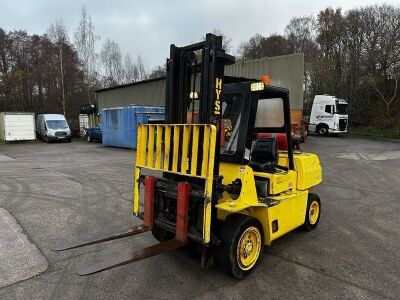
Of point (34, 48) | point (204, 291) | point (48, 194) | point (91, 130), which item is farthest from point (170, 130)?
point (34, 48)

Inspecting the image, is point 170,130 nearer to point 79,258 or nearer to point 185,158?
point 185,158

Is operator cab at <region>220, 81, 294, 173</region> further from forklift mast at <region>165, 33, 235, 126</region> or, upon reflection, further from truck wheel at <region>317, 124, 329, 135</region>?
truck wheel at <region>317, 124, 329, 135</region>

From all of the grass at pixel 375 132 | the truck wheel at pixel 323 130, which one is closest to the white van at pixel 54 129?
the truck wheel at pixel 323 130

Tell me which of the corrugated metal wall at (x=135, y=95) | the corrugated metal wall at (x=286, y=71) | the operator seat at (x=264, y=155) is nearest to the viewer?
the operator seat at (x=264, y=155)

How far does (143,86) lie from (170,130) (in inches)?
950

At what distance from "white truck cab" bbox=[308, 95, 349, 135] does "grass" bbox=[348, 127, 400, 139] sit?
6.18ft

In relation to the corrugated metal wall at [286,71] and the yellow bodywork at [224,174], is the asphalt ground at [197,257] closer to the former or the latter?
the yellow bodywork at [224,174]

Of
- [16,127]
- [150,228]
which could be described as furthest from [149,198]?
[16,127]

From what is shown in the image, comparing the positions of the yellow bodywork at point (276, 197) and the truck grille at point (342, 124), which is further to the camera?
the truck grille at point (342, 124)

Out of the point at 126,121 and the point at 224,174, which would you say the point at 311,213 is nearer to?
the point at 224,174

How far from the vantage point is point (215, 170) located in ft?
13.1

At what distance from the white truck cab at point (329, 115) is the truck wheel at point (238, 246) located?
85.3 ft

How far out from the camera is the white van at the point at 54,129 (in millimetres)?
26359

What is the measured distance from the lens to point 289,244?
5223mm
